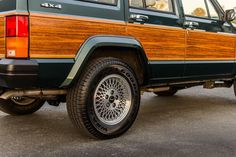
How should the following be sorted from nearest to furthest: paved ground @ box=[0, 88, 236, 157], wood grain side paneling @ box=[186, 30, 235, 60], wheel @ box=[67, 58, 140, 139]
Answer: paved ground @ box=[0, 88, 236, 157] < wheel @ box=[67, 58, 140, 139] < wood grain side paneling @ box=[186, 30, 235, 60]

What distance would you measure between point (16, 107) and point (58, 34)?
1953 millimetres

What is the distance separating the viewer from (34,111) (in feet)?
17.9

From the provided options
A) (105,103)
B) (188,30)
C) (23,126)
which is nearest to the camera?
(105,103)

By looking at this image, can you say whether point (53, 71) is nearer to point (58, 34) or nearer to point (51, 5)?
point (58, 34)

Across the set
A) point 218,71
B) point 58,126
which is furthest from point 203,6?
point 58,126

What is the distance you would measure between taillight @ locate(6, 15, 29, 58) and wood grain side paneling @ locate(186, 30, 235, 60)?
7.83ft

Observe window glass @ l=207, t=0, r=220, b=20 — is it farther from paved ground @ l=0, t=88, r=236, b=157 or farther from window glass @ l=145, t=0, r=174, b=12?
paved ground @ l=0, t=88, r=236, b=157

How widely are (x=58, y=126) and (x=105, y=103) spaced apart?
2.83 ft

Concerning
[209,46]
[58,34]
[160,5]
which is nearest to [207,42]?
[209,46]

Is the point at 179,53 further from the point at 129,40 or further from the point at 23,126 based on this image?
the point at 23,126

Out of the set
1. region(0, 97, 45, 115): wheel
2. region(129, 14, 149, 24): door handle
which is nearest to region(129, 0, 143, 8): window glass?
region(129, 14, 149, 24): door handle

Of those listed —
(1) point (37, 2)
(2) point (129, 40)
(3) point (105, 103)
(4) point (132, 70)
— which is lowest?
(3) point (105, 103)

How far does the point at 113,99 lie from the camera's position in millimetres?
4258

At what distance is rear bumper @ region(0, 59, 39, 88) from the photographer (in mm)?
3369
